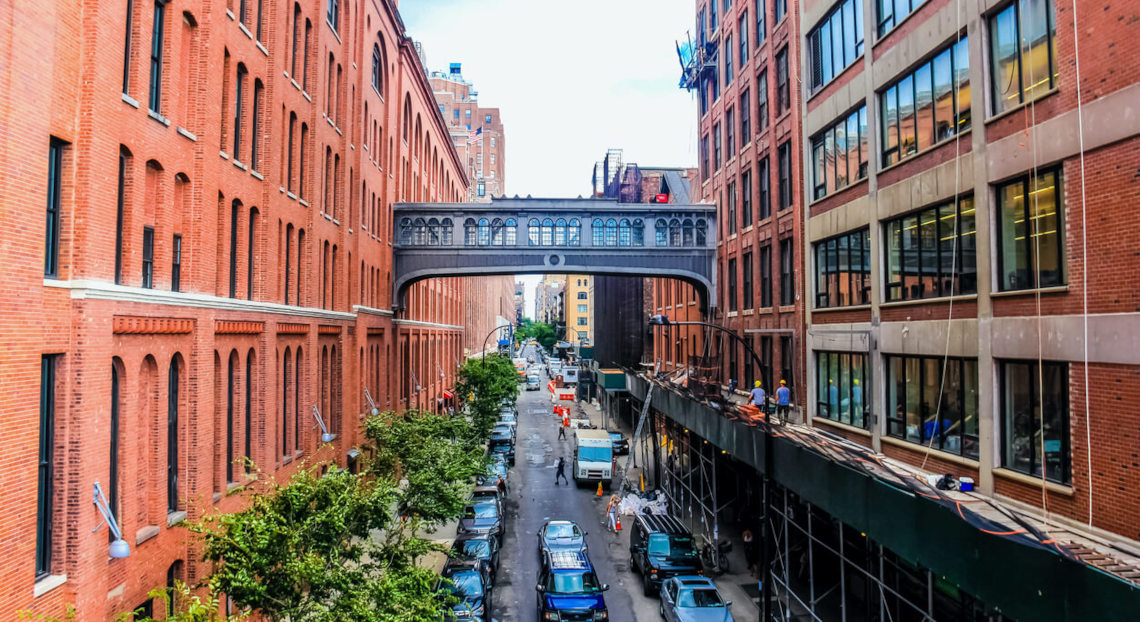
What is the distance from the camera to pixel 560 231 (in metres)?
40.7

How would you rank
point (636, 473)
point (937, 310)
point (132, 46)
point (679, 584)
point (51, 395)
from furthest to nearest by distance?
point (636, 473) < point (679, 584) < point (937, 310) < point (132, 46) < point (51, 395)

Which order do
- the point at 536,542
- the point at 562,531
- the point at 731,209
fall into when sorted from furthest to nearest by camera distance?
the point at 731,209
the point at 536,542
the point at 562,531

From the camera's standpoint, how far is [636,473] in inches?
1767

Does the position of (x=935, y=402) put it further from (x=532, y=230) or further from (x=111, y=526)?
(x=532, y=230)

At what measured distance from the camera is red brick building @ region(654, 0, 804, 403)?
24.9 m

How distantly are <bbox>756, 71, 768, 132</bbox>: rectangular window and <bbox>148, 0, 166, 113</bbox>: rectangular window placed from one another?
806 inches

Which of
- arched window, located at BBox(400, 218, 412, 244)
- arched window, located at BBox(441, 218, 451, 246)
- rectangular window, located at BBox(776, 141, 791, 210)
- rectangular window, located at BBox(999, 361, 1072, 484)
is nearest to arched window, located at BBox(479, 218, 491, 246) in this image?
arched window, located at BBox(441, 218, 451, 246)

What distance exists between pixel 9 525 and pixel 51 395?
2.45 meters

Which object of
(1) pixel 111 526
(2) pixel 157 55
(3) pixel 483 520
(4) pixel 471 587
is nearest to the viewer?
(1) pixel 111 526

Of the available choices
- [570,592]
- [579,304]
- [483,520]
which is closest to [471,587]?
[570,592]

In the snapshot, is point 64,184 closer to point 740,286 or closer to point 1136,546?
point 1136,546

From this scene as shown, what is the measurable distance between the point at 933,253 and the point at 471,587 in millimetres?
14574

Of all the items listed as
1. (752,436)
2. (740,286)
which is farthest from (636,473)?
(752,436)

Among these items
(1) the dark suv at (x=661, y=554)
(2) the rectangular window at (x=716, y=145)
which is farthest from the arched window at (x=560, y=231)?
(1) the dark suv at (x=661, y=554)
